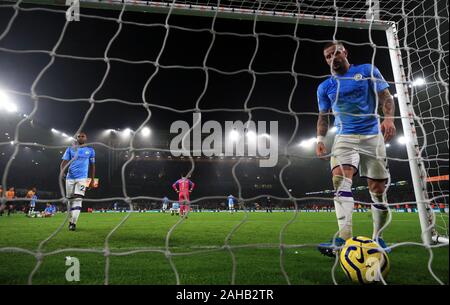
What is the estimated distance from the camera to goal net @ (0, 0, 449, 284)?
224cm

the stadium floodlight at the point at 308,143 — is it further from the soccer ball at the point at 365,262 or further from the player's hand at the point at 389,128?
the soccer ball at the point at 365,262

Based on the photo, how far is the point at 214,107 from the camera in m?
16.9

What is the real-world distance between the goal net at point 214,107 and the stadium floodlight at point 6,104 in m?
0.22

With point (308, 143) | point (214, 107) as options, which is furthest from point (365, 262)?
point (308, 143)

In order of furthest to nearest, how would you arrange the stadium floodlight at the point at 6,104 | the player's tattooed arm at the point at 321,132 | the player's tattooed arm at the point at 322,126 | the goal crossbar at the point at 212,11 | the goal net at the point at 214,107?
the stadium floodlight at the point at 6,104 < the player's tattooed arm at the point at 322,126 < the player's tattooed arm at the point at 321,132 < the goal crossbar at the point at 212,11 < the goal net at the point at 214,107

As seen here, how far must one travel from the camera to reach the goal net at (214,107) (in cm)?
224

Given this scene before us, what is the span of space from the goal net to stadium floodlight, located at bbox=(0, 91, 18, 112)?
217 mm

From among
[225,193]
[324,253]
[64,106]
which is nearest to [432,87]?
[324,253]

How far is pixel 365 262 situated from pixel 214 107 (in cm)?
1533

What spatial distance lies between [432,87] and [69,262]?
4965 mm

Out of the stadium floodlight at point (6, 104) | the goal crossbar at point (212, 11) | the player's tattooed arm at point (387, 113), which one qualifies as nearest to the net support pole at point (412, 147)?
the player's tattooed arm at point (387, 113)

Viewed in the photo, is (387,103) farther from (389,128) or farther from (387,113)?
(389,128)

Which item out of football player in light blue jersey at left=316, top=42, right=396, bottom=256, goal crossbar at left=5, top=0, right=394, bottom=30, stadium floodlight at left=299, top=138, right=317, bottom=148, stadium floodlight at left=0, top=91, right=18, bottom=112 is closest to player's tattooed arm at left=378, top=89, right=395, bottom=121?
football player in light blue jersey at left=316, top=42, right=396, bottom=256

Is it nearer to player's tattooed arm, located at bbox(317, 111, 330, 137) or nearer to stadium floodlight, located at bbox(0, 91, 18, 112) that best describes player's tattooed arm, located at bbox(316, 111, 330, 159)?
player's tattooed arm, located at bbox(317, 111, 330, 137)
